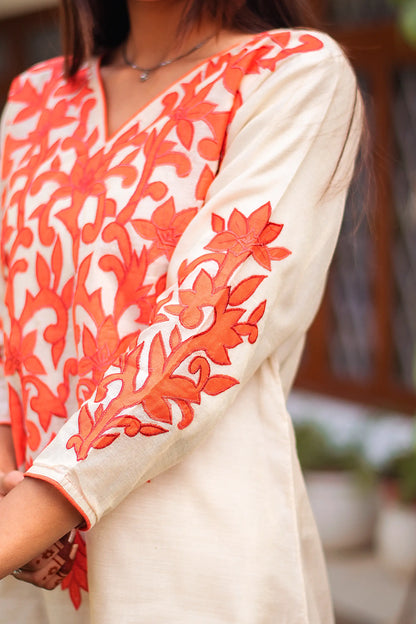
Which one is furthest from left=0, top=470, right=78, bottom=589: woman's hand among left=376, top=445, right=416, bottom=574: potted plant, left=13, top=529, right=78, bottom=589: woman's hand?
left=376, top=445, right=416, bottom=574: potted plant

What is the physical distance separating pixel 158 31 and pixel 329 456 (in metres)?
2.20

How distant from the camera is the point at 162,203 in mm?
1104

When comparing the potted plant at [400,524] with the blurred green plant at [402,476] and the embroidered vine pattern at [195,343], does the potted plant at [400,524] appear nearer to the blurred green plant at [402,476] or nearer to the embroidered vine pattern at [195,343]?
the blurred green plant at [402,476]

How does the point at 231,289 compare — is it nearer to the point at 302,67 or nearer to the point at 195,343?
the point at 195,343

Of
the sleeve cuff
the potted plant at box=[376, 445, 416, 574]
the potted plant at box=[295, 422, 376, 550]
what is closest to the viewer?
the sleeve cuff

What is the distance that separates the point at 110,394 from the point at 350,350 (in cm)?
295

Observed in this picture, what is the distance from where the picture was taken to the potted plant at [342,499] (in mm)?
3080

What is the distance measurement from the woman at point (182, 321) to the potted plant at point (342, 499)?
6.09 feet

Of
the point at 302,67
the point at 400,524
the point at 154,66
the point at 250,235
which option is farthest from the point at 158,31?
the point at 400,524

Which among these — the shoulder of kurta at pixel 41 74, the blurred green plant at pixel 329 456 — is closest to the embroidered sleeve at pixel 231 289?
the shoulder of kurta at pixel 41 74

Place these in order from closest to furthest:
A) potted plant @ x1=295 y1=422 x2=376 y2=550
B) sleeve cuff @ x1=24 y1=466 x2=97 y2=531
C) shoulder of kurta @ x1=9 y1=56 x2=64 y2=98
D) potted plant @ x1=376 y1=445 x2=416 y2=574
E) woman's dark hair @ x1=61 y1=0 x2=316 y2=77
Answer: sleeve cuff @ x1=24 y1=466 x2=97 y2=531 → woman's dark hair @ x1=61 y1=0 x2=316 y2=77 → shoulder of kurta @ x1=9 y1=56 x2=64 y2=98 → potted plant @ x1=376 y1=445 x2=416 y2=574 → potted plant @ x1=295 y1=422 x2=376 y2=550

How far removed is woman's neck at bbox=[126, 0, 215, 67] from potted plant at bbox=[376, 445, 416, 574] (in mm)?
1964

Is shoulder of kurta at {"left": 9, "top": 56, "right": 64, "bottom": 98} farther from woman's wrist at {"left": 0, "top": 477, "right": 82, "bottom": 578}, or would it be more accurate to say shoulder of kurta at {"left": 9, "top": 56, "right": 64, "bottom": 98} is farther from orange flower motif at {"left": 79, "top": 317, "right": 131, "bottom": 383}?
woman's wrist at {"left": 0, "top": 477, "right": 82, "bottom": 578}

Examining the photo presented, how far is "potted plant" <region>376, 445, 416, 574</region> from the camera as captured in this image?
9.70 feet
